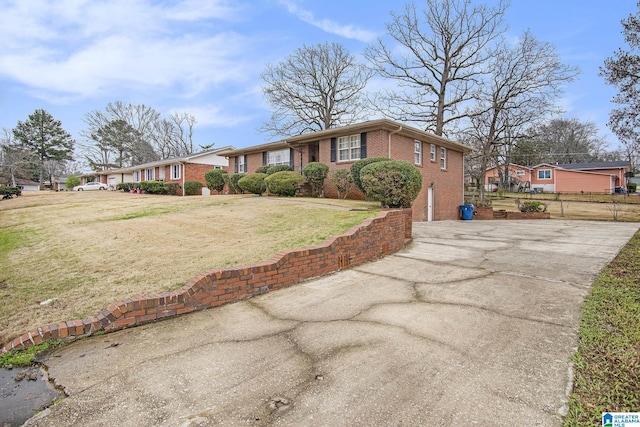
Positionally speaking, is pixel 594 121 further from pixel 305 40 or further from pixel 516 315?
pixel 516 315

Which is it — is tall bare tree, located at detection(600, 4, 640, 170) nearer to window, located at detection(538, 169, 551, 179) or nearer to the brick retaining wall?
the brick retaining wall

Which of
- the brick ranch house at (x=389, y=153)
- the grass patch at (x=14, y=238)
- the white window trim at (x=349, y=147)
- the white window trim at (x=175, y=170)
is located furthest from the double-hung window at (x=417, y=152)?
the white window trim at (x=175, y=170)

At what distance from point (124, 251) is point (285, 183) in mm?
9933

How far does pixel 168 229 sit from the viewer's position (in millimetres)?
9297

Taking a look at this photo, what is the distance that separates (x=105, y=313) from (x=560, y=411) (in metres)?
4.27

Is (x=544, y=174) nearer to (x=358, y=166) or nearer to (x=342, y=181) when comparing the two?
(x=342, y=181)

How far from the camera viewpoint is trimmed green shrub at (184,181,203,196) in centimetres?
2716

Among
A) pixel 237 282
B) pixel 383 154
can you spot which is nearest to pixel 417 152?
pixel 383 154

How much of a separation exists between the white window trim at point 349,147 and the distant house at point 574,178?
1170 inches

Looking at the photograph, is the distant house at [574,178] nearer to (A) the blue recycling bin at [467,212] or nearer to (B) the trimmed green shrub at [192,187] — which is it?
(A) the blue recycling bin at [467,212]

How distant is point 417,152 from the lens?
17.0 metres

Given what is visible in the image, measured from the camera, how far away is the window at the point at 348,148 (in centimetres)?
1580

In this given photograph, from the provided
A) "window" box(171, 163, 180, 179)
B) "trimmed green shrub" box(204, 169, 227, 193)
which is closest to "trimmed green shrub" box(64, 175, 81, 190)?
"window" box(171, 163, 180, 179)

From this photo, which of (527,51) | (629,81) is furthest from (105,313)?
(527,51)
